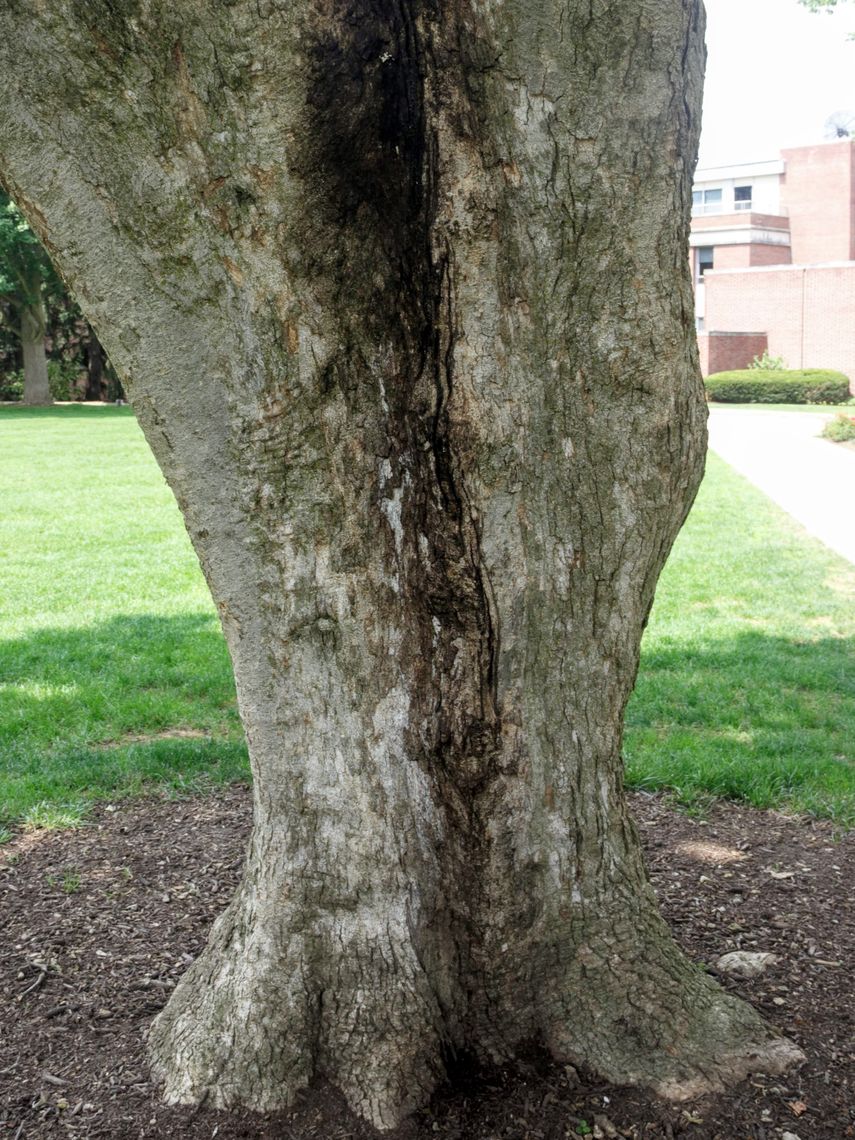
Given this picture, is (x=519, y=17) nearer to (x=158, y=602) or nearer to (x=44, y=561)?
Answer: (x=158, y=602)

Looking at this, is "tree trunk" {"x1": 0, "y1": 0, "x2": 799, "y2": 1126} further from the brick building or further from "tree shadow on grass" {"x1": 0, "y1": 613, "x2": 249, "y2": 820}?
the brick building

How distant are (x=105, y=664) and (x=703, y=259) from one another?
49.2 m

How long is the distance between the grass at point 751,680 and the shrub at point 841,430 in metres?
11.1

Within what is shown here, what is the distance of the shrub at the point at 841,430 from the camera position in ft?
69.7

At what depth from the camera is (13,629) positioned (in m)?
8.06

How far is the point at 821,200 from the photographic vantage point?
50469mm

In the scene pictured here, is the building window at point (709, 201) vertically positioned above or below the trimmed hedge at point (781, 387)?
above

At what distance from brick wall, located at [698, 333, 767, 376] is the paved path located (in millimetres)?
12712

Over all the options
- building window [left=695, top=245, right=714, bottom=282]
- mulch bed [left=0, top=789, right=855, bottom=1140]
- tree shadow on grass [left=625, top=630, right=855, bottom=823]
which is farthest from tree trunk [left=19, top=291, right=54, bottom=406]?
mulch bed [left=0, top=789, right=855, bottom=1140]

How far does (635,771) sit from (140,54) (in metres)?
3.76

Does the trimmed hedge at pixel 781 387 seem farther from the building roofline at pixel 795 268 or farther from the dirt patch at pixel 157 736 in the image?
the dirt patch at pixel 157 736

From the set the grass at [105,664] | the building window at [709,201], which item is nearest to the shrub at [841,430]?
the grass at [105,664]

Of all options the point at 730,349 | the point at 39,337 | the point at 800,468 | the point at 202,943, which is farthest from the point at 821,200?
the point at 202,943

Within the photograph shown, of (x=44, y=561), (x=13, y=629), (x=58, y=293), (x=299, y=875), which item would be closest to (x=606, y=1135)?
(x=299, y=875)
